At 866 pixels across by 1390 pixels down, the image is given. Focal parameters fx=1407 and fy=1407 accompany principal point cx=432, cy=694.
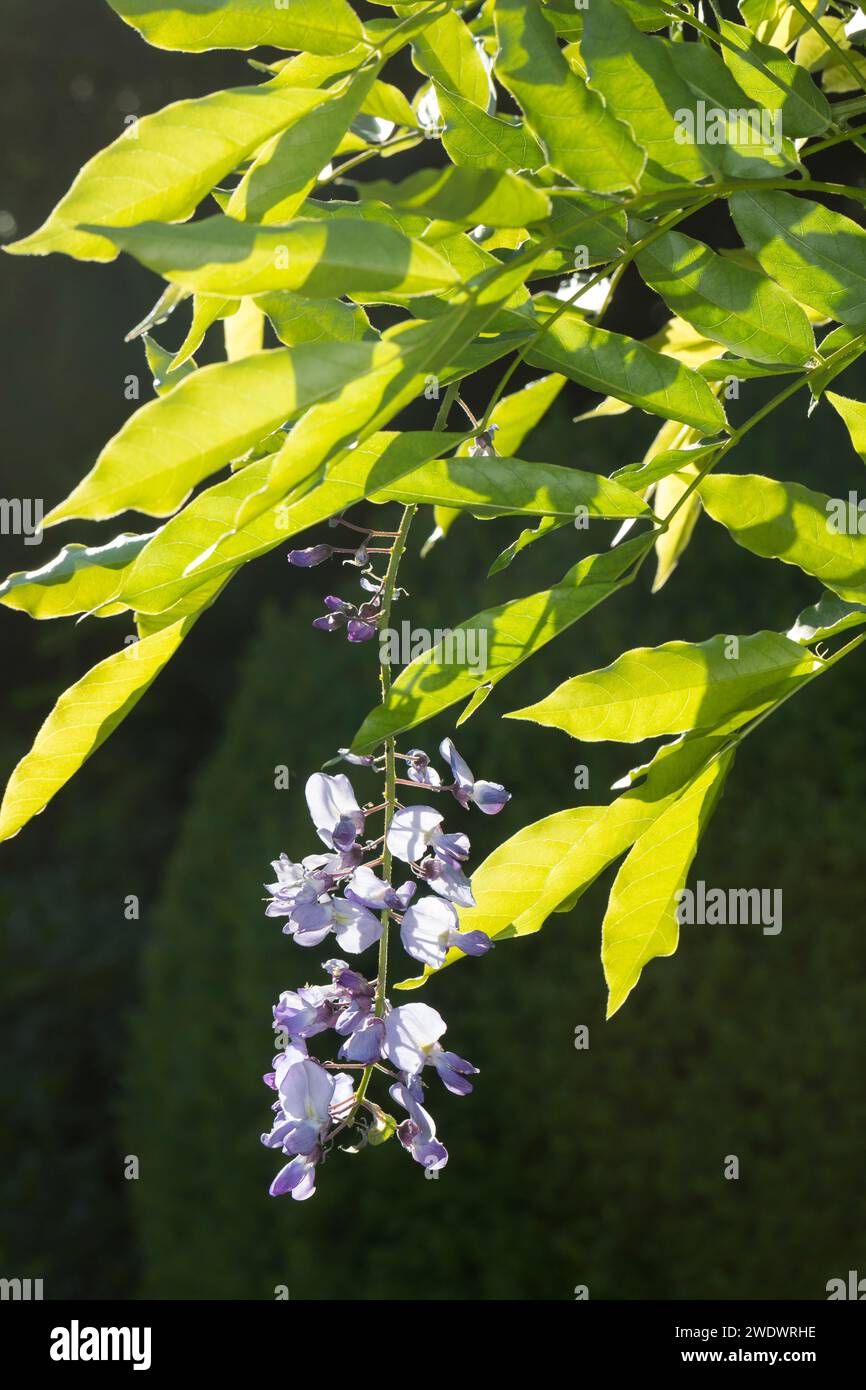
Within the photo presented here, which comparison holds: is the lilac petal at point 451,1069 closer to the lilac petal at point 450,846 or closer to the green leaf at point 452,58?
the lilac petal at point 450,846

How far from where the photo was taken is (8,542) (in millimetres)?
4660

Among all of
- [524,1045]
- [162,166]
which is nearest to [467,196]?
[162,166]

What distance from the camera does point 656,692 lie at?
76cm

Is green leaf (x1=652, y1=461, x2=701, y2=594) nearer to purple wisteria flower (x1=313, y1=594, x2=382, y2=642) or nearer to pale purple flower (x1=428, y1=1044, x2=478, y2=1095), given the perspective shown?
purple wisteria flower (x1=313, y1=594, x2=382, y2=642)

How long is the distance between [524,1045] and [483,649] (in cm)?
175

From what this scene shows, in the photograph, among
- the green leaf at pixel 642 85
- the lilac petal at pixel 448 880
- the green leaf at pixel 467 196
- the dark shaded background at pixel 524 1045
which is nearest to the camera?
the green leaf at pixel 467 196

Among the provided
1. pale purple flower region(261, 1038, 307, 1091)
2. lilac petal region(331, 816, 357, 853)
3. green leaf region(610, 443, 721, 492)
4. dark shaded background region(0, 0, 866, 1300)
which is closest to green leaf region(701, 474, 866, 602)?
green leaf region(610, 443, 721, 492)

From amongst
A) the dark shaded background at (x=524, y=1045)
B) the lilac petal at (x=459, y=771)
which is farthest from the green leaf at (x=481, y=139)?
the dark shaded background at (x=524, y=1045)

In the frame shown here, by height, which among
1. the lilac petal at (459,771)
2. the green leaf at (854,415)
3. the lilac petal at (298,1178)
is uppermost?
the green leaf at (854,415)

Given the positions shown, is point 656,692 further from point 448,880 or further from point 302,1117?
point 302,1117

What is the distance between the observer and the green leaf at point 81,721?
705 millimetres

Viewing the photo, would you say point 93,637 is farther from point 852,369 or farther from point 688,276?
point 688,276

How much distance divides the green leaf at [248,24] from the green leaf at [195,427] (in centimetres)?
26

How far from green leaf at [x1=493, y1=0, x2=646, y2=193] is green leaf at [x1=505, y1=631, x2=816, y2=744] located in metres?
0.24
